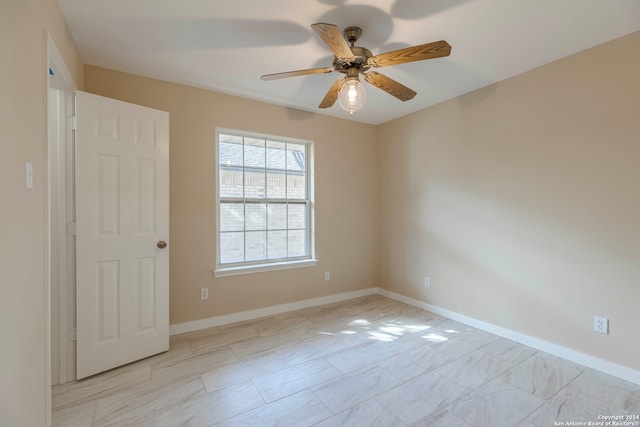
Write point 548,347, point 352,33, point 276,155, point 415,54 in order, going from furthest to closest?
point 276,155 < point 548,347 < point 352,33 < point 415,54

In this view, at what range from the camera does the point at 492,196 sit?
9.55ft

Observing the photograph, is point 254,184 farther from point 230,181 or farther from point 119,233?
point 119,233

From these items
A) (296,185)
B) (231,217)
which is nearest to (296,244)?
(296,185)

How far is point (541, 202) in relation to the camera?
8.38 feet

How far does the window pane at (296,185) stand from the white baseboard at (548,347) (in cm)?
211

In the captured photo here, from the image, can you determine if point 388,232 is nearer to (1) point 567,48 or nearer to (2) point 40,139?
(1) point 567,48

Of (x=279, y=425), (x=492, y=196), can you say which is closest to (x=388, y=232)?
(x=492, y=196)

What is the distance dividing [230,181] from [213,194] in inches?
10.9

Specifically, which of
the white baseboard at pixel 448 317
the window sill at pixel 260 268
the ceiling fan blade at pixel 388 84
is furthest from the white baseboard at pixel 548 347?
the ceiling fan blade at pixel 388 84

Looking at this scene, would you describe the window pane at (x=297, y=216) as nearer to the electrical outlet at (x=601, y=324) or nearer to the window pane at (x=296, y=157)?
the window pane at (x=296, y=157)

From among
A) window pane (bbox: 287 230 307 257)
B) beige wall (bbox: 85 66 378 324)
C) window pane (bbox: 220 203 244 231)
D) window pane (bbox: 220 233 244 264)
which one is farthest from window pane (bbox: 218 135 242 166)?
window pane (bbox: 287 230 307 257)

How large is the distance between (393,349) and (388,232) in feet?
6.11

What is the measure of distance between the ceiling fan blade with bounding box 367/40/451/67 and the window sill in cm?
242

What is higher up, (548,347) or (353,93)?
(353,93)
